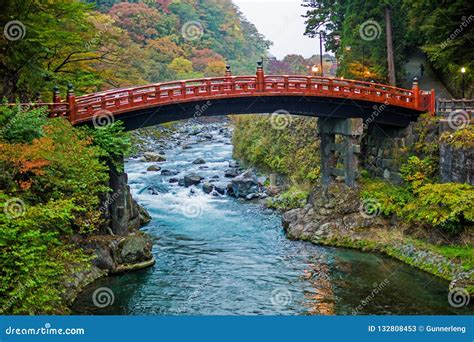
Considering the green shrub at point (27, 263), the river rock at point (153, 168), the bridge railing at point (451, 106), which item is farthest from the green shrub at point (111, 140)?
the river rock at point (153, 168)

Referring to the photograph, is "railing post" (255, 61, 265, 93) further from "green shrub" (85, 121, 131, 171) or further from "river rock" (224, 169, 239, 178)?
"river rock" (224, 169, 239, 178)

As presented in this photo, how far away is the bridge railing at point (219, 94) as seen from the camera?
23906 mm

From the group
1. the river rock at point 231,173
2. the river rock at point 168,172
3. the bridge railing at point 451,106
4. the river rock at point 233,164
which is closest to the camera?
the bridge railing at point 451,106

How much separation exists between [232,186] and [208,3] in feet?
244

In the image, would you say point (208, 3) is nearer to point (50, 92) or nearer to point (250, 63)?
point (250, 63)

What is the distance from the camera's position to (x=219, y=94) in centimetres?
2639

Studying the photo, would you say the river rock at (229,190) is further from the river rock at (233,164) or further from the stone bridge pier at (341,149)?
the stone bridge pier at (341,149)

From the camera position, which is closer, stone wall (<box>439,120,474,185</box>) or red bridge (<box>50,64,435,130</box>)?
stone wall (<box>439,120,474,185</box>)

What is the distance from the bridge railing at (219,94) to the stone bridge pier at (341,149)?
6.74 feet

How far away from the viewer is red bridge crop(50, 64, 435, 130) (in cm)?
2450

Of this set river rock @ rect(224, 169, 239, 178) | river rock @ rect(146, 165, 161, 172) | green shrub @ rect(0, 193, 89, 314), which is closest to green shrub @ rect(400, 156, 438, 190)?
green shrub @ rect(0, 193, 89, 314)

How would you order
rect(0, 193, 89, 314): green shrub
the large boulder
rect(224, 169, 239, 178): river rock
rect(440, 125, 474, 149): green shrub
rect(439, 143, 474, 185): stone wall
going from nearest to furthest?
rect(0, 193, 89, 314): green shrub → rect(439, 143, 474, 185): stone wall → rect(440, 125, 474, 149): green shrub → the large boulder → rect(224, 169, 239, 178): river rock

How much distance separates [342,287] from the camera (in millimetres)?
21469

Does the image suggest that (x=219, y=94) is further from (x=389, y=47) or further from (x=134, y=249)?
(x=389, y=47)
